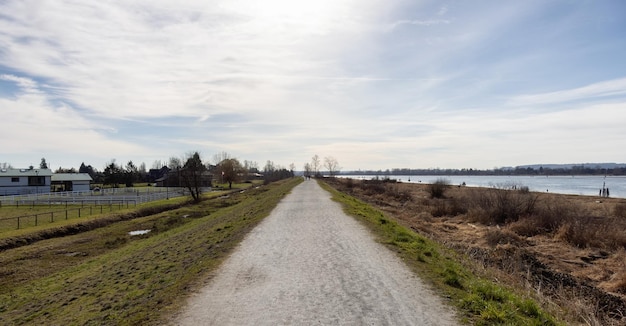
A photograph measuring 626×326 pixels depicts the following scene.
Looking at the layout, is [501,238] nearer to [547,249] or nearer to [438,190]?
[547,249]

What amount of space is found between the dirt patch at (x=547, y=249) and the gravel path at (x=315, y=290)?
3.03 meters

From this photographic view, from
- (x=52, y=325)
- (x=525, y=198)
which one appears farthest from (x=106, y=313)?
(x=525, y=198)

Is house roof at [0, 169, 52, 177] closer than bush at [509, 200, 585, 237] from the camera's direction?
No

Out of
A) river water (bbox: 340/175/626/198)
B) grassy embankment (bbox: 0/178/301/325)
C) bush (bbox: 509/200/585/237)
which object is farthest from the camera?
river water (bbox: 340/175/626/198)

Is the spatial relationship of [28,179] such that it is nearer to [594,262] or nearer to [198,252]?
[198,252]

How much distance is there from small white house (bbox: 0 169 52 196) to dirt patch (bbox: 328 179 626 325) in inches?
2361

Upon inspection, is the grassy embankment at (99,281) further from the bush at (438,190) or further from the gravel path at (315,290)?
the bush at (438,190)

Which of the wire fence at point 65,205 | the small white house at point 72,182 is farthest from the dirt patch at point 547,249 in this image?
the small white house at point 72,182

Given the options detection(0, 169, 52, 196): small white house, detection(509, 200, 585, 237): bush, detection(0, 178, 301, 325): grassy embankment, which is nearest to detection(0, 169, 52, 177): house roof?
A: detection(0, 169, 52, 196): small white house

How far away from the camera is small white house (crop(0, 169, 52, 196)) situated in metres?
57.0

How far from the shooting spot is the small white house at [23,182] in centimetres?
5700

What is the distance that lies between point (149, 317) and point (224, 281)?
6.70 feet

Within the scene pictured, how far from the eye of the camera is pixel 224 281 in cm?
824

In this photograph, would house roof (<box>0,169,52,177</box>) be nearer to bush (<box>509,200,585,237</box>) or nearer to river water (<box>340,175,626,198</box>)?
river water (<box>340,175,626,198</box>)
